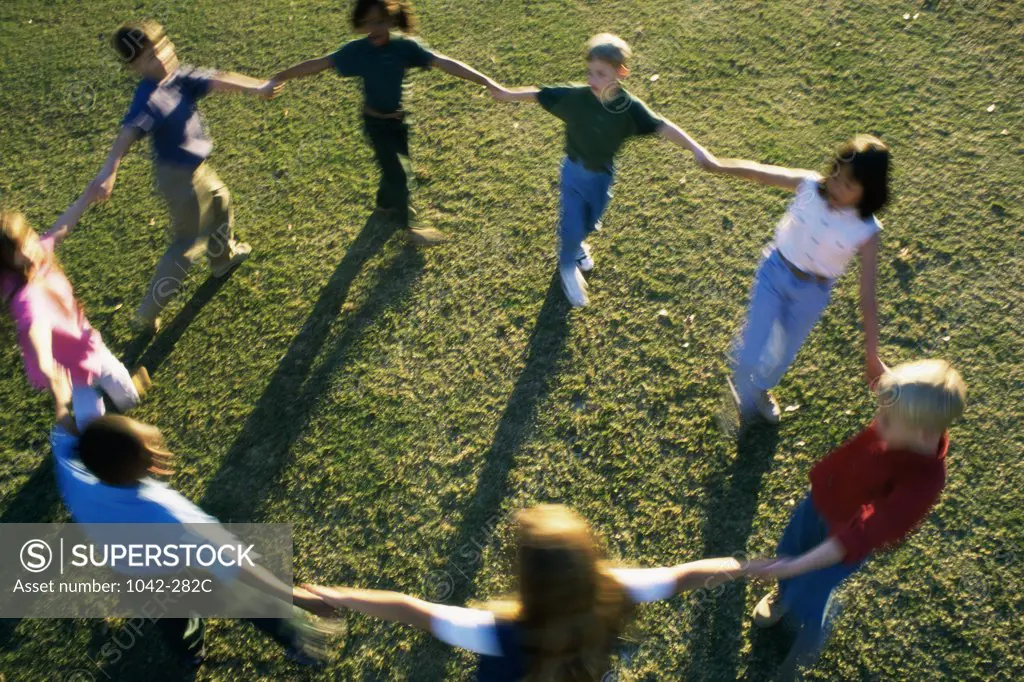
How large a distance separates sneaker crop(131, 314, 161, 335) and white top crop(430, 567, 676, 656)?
3.70 m

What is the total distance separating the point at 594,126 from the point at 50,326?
312 centimetres

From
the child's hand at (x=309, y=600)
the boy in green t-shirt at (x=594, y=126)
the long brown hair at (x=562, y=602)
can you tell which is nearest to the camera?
the long brown hair at (x=562, y=602)

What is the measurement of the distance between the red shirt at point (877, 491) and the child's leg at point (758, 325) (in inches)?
42.3

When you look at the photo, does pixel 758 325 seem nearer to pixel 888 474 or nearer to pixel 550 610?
pixel 888 474

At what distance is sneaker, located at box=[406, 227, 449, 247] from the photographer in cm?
520

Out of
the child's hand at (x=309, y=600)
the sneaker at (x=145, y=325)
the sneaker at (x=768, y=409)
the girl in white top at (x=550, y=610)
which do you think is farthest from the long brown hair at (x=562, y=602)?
the sneaker at (x=145, y=325)

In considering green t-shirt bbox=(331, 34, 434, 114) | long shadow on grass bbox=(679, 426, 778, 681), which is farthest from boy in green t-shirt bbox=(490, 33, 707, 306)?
long shadow on grass bbox=(679, 426, 778, 681)

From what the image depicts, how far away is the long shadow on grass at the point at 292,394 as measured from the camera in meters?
4.16

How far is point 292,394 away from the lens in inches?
181

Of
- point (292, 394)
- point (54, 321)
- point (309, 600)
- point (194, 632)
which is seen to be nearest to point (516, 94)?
point (292, 394)

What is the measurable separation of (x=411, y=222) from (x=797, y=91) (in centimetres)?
350

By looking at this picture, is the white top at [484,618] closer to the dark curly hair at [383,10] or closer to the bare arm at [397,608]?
the bare arm at [397,608]

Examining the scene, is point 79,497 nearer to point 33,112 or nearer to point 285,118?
point 285,118

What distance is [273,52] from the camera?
691 centimetres
